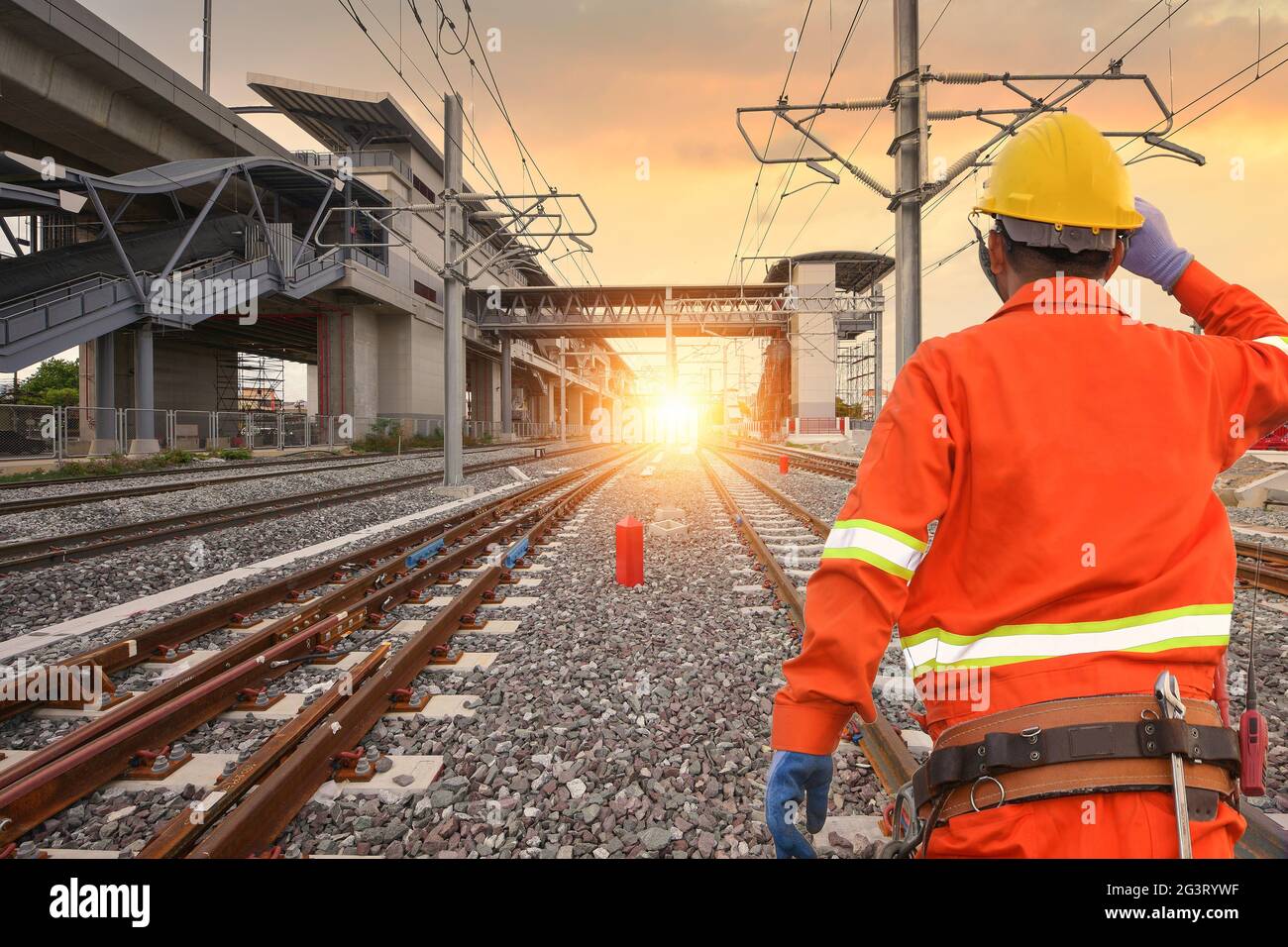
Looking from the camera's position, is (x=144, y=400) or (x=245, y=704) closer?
(x=245, y=704)

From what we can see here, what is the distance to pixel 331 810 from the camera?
9.09 feet

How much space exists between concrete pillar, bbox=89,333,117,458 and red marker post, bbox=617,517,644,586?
23.3 metres

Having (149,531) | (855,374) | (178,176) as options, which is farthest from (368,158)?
(855,374)

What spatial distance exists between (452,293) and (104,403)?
57.6 ft

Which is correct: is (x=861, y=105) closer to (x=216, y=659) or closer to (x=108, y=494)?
(x=216, y=659)

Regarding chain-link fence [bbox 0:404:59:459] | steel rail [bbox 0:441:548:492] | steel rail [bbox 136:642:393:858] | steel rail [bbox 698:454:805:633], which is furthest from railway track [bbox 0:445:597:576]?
chain-link fence [bbox 0:404:59:459]

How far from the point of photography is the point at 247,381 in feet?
210

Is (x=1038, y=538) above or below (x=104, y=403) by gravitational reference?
below

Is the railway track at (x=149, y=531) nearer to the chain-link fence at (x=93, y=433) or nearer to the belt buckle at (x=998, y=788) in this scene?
the belt buckle at (x=998, y=788)

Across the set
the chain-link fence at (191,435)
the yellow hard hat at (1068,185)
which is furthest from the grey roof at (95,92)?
the yellow hard hat at (1068,185)

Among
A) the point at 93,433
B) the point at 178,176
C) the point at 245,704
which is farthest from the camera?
the point at 178,176

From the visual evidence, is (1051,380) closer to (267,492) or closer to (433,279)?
(267,492)
